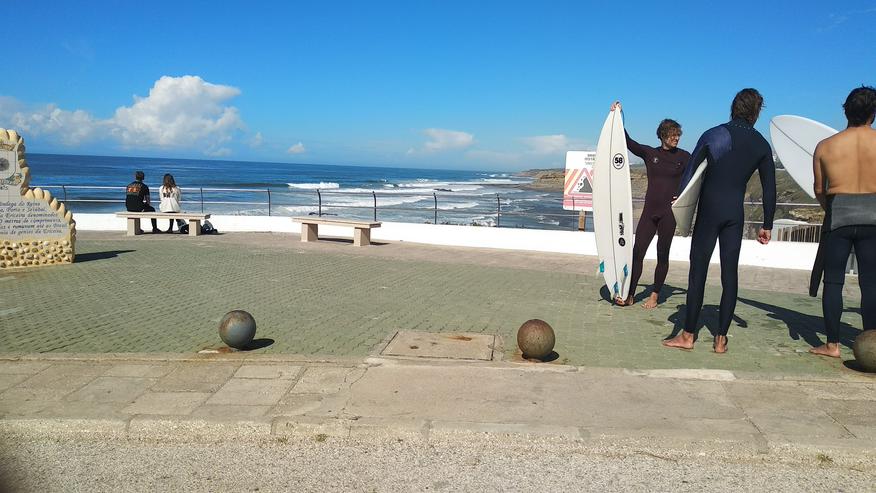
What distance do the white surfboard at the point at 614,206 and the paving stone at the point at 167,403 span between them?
16.2ft

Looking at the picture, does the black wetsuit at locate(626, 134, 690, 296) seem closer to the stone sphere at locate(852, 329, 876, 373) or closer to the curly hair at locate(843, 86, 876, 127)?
the curly hair at locate(843, 86, 876, 127)

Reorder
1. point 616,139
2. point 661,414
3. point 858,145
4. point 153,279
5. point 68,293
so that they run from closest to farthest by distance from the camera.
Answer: point 661,414, point 858,145, point 616,139, point 68,293, point 153,279

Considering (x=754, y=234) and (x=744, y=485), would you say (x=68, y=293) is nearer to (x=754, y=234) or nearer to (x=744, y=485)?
(x=744, y=485)

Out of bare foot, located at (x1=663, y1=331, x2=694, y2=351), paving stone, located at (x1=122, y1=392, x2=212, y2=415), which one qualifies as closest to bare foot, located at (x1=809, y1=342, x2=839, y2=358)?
bare foot, located at (x1=663, y1=331, x2=694, y2=351)

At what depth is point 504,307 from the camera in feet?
24.8

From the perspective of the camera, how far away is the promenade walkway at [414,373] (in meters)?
3.90

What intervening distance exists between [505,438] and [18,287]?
7584 mm

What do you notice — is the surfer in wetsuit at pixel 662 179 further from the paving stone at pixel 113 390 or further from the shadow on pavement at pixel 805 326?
the paving stone at pixel 113 390

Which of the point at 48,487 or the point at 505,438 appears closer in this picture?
the point at 48,487

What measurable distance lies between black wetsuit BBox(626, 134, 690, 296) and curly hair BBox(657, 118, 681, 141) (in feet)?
0.48

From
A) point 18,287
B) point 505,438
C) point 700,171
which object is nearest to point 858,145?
point 700,171

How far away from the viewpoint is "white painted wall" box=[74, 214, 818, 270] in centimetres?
1209

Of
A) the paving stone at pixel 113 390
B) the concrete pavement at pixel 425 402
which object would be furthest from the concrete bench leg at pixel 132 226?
the paving stone at pixel 113 390

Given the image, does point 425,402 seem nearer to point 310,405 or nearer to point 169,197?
point 310,405
